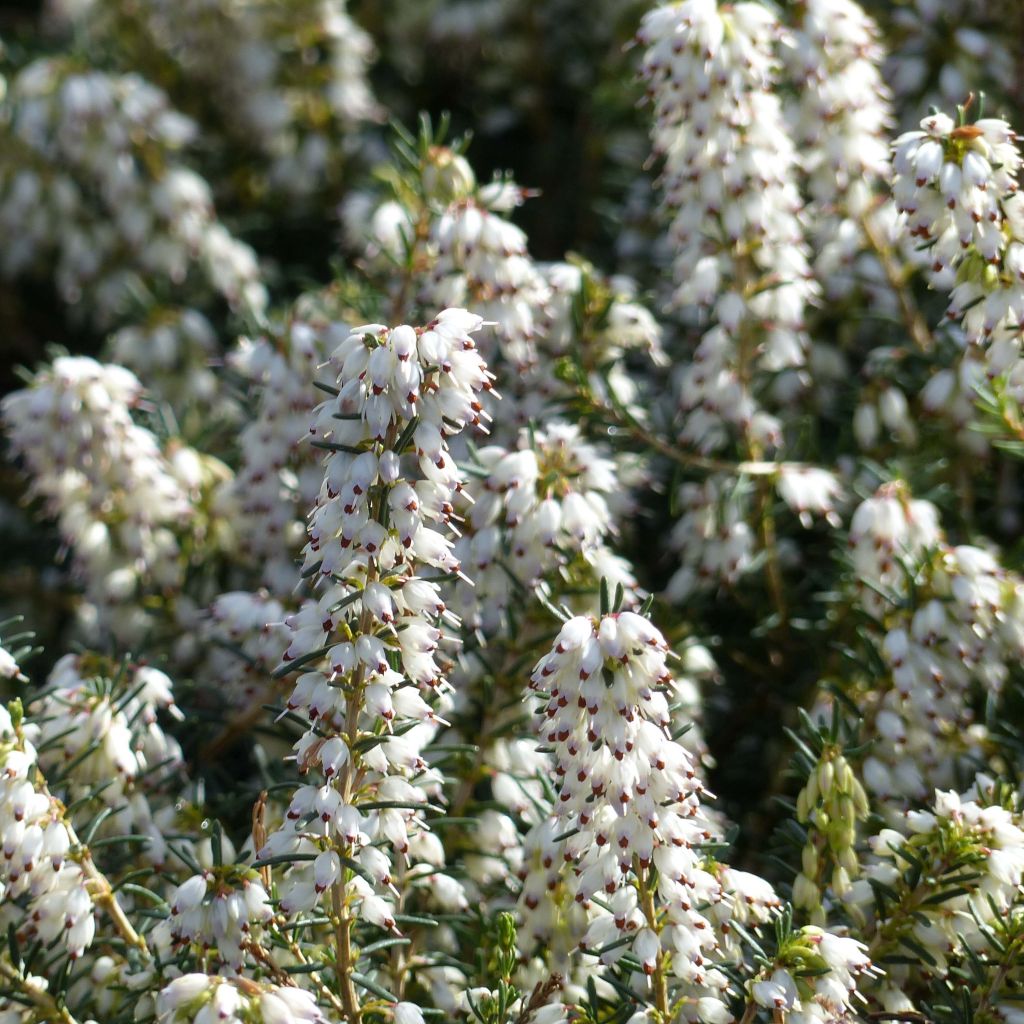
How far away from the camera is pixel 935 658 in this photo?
3.38 meters

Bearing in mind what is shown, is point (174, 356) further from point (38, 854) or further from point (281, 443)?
point (38, 854)

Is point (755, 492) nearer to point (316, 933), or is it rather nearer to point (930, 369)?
point (930, 369)

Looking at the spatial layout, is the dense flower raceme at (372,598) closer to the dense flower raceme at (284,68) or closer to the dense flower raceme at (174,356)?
the dense flower raceme at (174,356)

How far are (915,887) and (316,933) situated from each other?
1.29 metres

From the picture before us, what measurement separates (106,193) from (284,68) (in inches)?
38.2

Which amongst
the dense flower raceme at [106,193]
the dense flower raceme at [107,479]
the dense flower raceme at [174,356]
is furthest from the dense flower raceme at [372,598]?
the dense flower raceme at [106,193]

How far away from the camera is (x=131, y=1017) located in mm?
2797

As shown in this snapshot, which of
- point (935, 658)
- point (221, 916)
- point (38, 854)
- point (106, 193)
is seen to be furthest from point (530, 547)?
point (106, 193)

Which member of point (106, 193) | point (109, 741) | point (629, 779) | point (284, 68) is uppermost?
point (284, 68)

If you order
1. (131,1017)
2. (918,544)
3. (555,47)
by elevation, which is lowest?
(131,1017)

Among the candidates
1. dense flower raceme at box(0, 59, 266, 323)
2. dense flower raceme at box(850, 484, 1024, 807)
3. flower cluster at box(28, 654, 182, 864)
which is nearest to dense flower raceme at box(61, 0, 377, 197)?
dense flower raceme at box(0, 59, 266, 323)

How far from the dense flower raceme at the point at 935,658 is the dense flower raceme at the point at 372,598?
132cm

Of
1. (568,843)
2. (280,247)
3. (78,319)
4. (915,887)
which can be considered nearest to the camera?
(568,843)

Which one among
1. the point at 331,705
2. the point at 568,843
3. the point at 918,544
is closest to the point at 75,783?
the point at 331,705
